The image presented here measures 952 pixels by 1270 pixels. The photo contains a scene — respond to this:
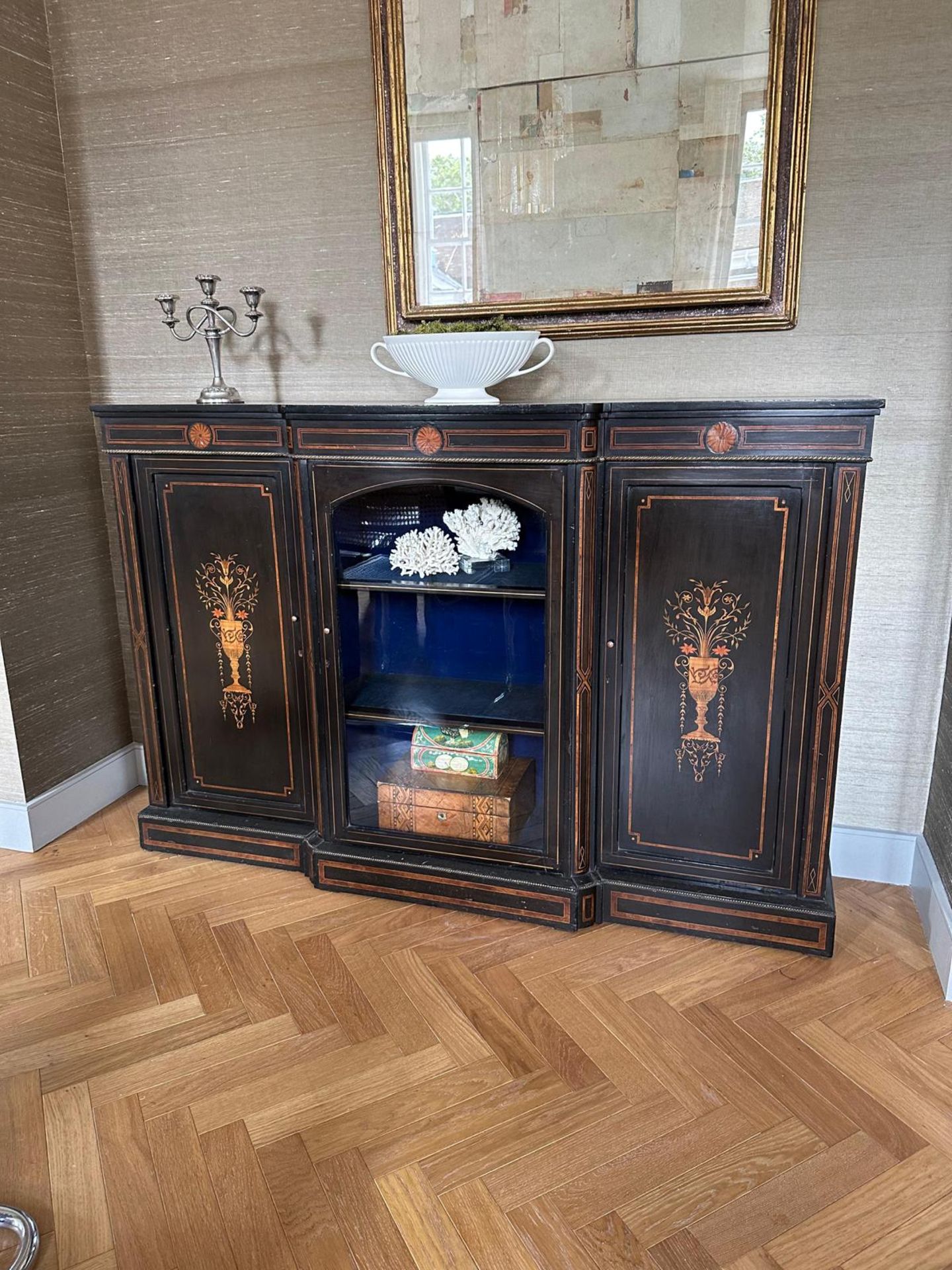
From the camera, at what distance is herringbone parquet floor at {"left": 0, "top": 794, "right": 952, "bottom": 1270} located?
4.66ft

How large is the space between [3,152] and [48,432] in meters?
0.76

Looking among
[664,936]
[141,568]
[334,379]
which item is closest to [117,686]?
[141,568]

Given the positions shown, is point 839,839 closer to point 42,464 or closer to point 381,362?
point 381,362

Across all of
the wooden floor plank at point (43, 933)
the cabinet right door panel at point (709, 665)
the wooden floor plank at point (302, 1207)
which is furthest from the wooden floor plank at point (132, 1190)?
the cabinet right door panel at point (709, 665)

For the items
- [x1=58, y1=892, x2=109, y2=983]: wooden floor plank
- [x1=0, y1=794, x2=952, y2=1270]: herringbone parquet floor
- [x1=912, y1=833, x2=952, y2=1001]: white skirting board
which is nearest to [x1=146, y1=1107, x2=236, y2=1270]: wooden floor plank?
[x1=0, y1=794, x2=952, y2=1270]: herringbone parquet floor

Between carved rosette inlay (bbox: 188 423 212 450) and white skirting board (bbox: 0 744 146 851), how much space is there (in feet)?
4.04

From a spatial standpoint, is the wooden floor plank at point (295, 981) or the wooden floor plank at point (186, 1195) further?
the wooden floor plank at point (295, 981)

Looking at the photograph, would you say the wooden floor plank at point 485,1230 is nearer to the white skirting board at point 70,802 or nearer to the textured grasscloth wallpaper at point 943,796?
the textured grasscloth wallpaper at point 943,796

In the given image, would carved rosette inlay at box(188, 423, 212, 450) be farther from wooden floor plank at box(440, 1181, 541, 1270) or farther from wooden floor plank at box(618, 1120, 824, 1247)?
wooden floor plank at box(618, 1120, 824, 1247)

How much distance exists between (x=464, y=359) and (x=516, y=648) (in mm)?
708

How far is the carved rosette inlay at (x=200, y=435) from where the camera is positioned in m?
2.23

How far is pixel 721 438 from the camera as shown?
187 centimetres

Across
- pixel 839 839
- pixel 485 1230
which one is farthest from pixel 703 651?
pixel 485 1230

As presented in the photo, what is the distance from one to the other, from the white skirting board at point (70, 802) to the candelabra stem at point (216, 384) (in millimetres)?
1309
